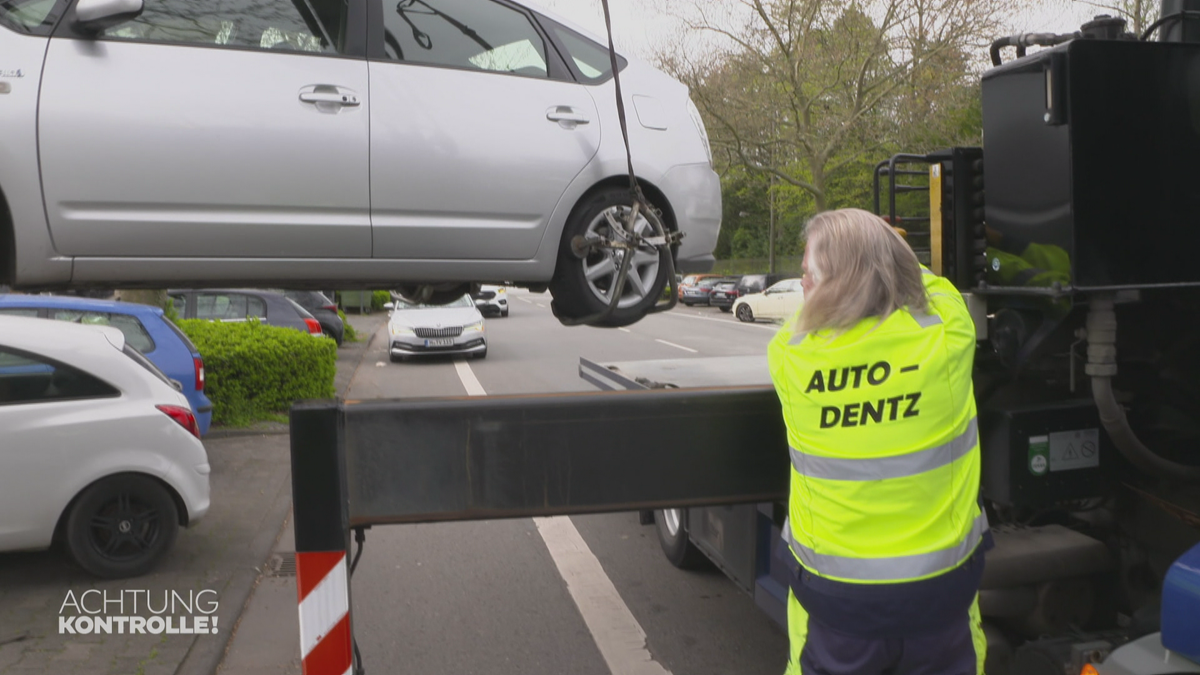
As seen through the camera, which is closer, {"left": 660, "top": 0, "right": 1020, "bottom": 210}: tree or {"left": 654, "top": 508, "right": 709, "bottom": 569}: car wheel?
{"left": 654, "top": 508, "right": 709, "bottom": 569}: car wheel

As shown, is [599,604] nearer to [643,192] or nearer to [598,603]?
[598,603]

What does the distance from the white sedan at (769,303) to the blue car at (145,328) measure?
855 inches

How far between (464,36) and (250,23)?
717 millimetres

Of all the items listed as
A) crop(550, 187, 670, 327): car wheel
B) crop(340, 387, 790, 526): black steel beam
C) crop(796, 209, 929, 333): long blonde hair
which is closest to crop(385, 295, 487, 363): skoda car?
crop(550, 187, 670, 327): car wheel

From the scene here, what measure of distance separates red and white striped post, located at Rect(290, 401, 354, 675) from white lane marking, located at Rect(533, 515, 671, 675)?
174 cm

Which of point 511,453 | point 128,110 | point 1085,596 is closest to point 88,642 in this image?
point 128,110

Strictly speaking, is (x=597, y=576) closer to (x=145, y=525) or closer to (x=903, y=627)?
(x=145, y=525)

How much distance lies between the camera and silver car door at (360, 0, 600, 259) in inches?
128

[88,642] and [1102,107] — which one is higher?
[1102,107]

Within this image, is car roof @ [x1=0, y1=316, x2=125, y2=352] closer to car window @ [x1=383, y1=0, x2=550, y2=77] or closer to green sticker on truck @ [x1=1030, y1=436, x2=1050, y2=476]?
car window @ [x1=383, y1=0, x2=550, y2=77]

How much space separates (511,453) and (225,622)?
11.2ft

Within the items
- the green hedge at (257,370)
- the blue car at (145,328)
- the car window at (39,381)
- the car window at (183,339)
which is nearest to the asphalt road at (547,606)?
the car window at (39,381)

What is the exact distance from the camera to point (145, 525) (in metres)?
5.84

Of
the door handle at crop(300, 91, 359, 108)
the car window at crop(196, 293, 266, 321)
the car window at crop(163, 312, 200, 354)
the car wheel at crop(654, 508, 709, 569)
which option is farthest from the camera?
the car window at crop(196, 293, 266, 321)
